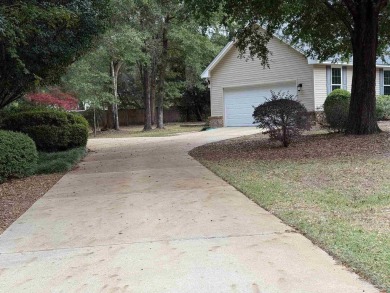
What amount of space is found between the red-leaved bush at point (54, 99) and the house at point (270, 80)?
825cm

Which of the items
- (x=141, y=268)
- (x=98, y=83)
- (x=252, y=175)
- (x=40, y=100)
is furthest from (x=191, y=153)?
(x=98, y=83)

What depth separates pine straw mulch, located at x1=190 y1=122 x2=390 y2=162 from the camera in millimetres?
10750

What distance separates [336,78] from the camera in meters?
22.7

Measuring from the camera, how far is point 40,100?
872 inches

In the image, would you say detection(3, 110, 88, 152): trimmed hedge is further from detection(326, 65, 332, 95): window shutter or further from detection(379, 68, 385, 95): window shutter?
detection(379, 68, 385, 95): window shutter

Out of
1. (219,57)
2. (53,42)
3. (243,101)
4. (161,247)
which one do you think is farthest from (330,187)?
(219,57)

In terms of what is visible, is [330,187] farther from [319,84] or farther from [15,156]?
[319,84]

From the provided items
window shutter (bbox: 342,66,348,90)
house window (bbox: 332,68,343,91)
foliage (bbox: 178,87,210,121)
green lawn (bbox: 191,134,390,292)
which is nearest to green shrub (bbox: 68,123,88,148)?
green lawn (bbox: 191,134,390,292)

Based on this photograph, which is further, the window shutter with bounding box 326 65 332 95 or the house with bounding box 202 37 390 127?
the window shutter with bounding box 326 65 332 95

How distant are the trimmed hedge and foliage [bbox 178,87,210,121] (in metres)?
25.3

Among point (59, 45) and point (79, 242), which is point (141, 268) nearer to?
point (79, 242)

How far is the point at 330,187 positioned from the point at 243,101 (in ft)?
59.7

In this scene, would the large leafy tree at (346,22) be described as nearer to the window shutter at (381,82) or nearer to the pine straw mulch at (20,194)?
the pine straw mulch at (20,194)

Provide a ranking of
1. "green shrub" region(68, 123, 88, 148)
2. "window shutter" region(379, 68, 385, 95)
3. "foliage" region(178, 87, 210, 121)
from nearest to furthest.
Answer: "green shrub" region(68, 123, 88, 148) → "window shutter" region(379, 68, 385, 95) → "foliage" region(178, 87, 210, 121)
